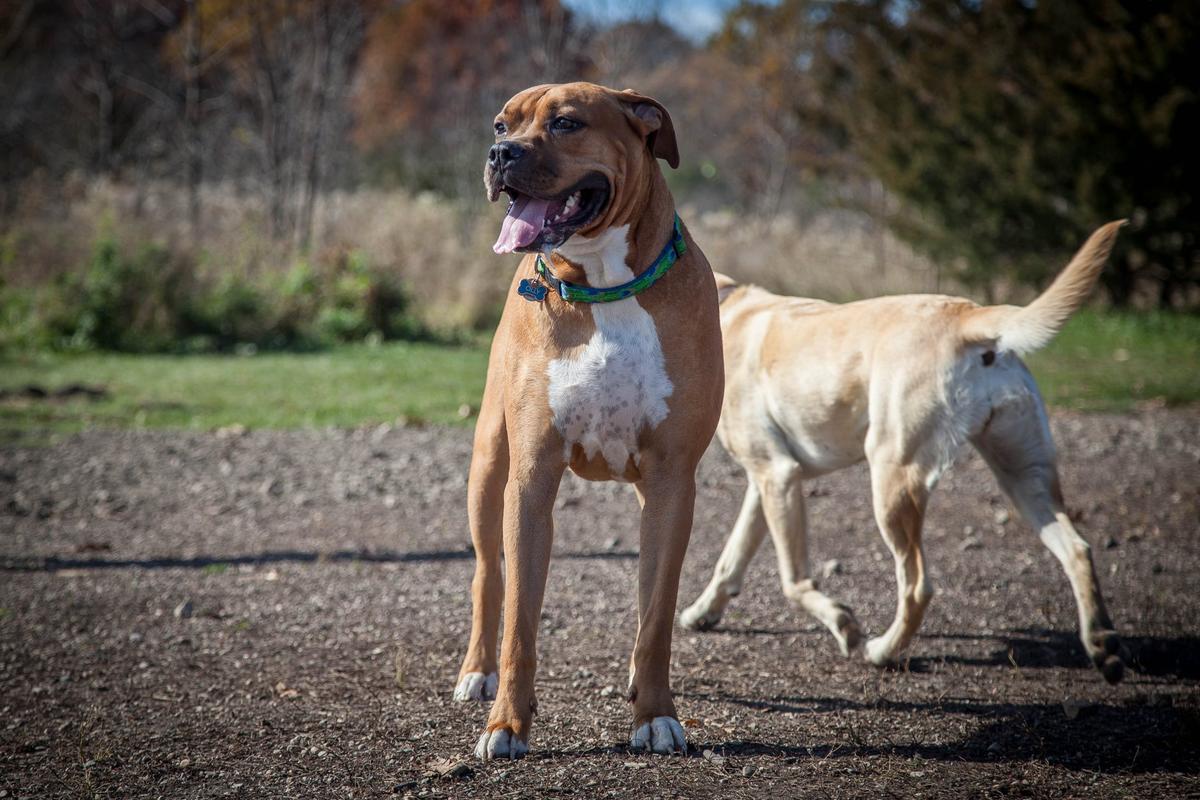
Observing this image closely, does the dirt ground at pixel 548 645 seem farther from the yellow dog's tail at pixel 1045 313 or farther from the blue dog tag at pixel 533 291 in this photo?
the blue dog tag at pixel 533 291

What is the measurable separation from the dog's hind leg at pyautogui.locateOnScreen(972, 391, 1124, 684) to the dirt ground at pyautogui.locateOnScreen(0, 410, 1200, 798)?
38cm

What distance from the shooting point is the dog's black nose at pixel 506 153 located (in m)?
3.29

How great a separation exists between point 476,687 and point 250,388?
7858 mm

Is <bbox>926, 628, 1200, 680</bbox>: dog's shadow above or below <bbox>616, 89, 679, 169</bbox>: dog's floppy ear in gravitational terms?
below

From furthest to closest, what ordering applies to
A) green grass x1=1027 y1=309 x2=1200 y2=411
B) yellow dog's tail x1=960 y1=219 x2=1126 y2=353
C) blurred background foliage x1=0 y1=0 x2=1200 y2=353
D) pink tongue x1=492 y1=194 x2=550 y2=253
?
1. blurred background foliage x1=0 y1=0 x2=1200 y2=353
2. green grass x1=1027 y1=309 x2=1200 y2=411
3. yellow dog's tail x1=960 y1=219 x2=1126 y2=353
4. pink tongue x1=492 y1=194 x2=550 y2=253

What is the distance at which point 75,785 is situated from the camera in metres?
3.29

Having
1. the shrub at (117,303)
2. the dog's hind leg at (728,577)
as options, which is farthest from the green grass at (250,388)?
the dog's hind leg at (728,577)

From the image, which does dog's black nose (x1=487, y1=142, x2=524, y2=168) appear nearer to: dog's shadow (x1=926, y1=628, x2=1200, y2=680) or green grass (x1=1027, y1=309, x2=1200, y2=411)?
dog's shadow (x1=926, y1=628, x2=1200, y2=680)

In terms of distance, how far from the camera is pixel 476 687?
4043 millimetres

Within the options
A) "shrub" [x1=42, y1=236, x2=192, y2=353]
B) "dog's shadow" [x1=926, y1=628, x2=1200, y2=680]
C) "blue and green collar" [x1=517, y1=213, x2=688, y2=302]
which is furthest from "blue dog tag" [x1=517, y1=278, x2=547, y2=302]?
"shrub" [x1=42, y1=236, x2=192, y2=353]

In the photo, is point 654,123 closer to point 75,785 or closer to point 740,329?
point 740,329

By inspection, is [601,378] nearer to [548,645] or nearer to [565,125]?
[565,125]

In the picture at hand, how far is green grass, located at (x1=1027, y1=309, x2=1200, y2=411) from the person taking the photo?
33.5 ft

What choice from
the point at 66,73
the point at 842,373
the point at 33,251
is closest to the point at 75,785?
the point at 842,373
